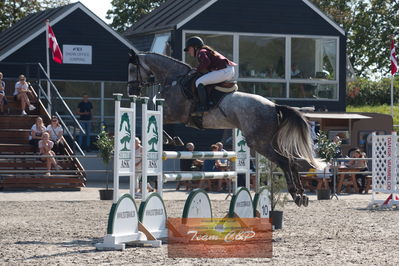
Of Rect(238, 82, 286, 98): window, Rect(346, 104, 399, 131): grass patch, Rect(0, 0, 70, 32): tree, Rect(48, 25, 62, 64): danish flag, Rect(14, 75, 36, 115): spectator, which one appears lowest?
Rect(14, 75, 36, 115): spectator

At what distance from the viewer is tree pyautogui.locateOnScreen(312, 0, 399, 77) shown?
54222 millimetres

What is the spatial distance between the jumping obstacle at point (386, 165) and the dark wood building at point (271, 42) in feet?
38.1

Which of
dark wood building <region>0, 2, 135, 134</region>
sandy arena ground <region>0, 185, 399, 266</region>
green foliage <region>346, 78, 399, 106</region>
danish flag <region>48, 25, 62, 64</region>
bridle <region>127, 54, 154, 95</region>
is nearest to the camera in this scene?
sandy arena ground <region>0, 185, 399, 266</region>

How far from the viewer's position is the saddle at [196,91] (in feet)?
40.1

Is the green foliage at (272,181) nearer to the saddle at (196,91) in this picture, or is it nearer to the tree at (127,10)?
the saddle at (196,91)

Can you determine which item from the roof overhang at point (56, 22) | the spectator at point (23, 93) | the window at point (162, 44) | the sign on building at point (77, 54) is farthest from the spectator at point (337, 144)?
the sign on building at point (77, 54)

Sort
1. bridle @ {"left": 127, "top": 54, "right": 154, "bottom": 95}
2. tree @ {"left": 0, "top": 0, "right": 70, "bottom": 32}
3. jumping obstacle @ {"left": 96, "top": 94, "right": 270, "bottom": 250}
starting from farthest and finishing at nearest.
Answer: tree @ {"left": 0, "top": 0, "right": 70, "bottom": 32}
bridle @ {"left": 127, "top": 54, "right": 154, "bottom": 95}
jumping obstacle @ {"left": 96, "top": 94, "right": 270, "bottom": 250}

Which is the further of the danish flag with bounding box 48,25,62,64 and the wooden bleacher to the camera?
the danish flag with bounding box 48,25,62,64

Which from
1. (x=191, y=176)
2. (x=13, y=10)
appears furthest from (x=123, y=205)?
(x=13, y=10)

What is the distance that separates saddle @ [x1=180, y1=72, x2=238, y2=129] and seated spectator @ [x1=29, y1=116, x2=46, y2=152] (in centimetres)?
1103

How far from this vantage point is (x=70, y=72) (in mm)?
30125

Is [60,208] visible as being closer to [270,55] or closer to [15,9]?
[270,55]

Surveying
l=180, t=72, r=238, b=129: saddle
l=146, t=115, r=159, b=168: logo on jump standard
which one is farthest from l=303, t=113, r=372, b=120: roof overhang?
l=146, t=115, r=159, b=168: logo on jump standard

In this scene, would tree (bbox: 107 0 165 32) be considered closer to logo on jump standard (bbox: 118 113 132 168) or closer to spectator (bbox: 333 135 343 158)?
spectator (bbox: 333 135 343 158)
